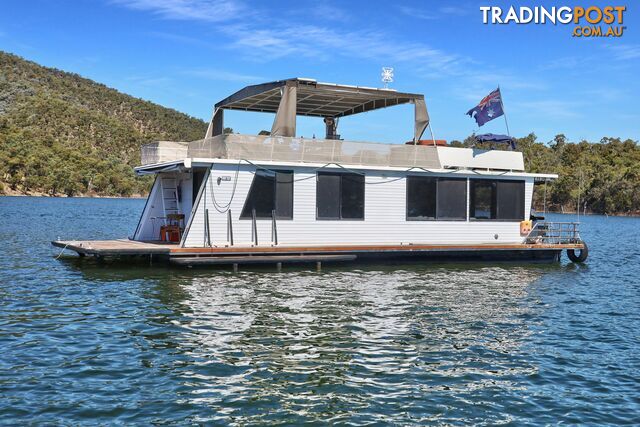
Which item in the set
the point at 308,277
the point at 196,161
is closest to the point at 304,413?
the point at 308,277

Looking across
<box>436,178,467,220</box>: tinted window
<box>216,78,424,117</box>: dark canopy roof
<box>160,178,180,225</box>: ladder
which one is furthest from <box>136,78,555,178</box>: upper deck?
<box>160,178,180,225</box>: ladder

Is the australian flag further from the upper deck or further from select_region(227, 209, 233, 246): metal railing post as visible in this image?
select_region(227, 209, 233, 246): metal railing post

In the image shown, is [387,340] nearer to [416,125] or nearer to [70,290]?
[70,290]

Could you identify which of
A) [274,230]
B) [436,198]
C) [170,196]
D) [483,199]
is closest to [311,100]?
[436,198]

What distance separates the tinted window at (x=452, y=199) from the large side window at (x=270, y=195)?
17.9 ft

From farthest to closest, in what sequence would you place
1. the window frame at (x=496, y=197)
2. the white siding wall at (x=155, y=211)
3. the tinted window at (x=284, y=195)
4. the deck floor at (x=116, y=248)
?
the window frame at (x=496, y=197) → the white siding wall at (x=155, y=211) → the tinted window at (x=284, y=195) → the deck floor at (x=116, y=248)

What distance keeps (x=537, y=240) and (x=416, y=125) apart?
622 cm

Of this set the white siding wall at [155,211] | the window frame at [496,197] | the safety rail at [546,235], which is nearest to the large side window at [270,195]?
the white siding wall at [155,211]

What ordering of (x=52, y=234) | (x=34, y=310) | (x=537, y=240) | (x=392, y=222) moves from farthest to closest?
(x=52, y=234) → (x=537, y=240) → (x=392, y=222) → (x=34, y=310)

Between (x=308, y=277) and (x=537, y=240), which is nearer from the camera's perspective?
(x=308, y=277)

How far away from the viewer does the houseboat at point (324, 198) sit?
61.5 feet

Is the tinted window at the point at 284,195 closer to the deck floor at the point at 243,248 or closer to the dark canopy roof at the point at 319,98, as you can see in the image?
the deck floor at the point at 243,248

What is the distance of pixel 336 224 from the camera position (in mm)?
20453

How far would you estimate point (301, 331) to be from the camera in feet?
39.0
